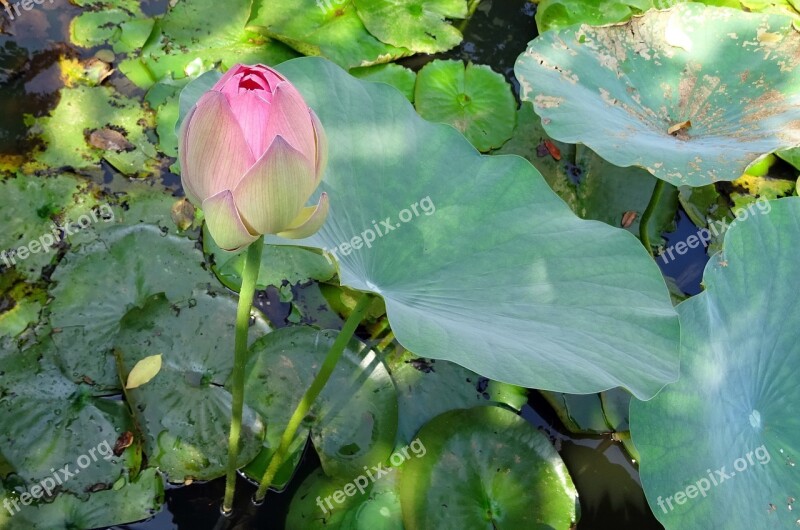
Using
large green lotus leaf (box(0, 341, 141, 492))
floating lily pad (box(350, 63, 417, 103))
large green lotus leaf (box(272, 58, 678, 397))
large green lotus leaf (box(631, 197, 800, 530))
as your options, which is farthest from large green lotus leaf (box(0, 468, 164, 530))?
floating lily pad (box(350, 63, 417, 103))

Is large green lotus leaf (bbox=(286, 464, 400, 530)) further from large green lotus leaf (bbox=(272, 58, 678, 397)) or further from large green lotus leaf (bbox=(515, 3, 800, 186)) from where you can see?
large green lotus leaf (bbox=(515, 3, 800, 186))

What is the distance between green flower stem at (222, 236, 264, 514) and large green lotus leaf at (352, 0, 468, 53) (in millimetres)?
1510

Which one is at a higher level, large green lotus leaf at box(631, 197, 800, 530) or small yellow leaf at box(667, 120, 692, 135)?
small yellow leaf at box(667, 120, 692, 135)

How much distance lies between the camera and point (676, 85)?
2014 millimetres

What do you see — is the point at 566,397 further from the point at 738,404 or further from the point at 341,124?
the point at 341,124

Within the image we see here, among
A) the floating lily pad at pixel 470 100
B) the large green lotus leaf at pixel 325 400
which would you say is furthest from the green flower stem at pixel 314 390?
the floating lily pad at pixel 470 100

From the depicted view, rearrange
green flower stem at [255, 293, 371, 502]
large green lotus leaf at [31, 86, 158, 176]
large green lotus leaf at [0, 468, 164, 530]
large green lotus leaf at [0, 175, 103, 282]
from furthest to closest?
large green lotus leaf at [31, 86, 158, 176], large green lotus leaf at [0, 175, 103, 282], large green lotus leaf at [0, 468, 164, 530], green flower stem at [255, 293, 371, 502]

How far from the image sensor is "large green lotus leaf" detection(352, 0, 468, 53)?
8.11ft

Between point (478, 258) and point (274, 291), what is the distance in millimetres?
849

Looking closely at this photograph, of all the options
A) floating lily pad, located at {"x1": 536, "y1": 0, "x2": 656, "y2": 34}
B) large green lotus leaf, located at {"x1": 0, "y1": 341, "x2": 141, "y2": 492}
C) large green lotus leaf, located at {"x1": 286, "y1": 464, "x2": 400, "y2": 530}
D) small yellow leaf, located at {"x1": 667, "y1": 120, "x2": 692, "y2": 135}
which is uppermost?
floating lily pad, located at {"x1": 536, "y1": 0, "x2": 656, "y2": 34}

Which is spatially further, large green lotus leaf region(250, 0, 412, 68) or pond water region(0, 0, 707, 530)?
large green lotus leaf region(250, 0, 412, 68)

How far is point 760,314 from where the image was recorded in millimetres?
1531

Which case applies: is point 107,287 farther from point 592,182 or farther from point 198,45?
point 592,182

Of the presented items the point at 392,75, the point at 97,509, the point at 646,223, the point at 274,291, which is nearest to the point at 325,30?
the point at 392,75
